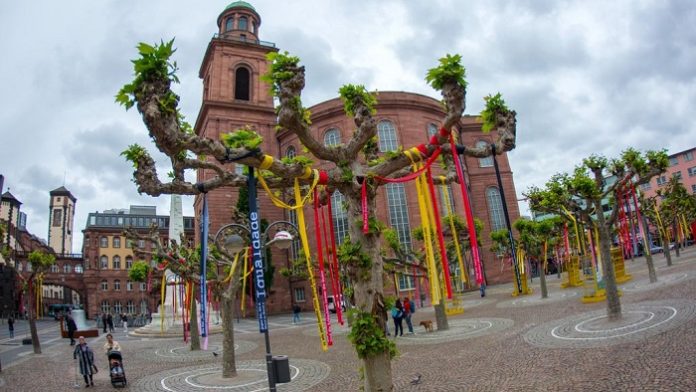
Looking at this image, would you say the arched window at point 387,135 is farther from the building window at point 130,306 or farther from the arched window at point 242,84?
the building window at point 130,306

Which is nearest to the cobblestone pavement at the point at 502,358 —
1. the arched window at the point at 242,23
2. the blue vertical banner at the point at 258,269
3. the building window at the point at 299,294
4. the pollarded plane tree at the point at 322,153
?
the pollarded plane tree at the point at 322,153

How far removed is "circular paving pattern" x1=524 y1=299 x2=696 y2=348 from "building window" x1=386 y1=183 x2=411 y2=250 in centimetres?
2412

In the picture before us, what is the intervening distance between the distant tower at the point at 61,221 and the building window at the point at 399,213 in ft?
280

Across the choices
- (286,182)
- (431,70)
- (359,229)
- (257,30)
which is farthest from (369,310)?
(257,30)

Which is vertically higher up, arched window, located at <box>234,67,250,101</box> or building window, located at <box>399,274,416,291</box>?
arched window, located at <box>234,67,250,101</box>

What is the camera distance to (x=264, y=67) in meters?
49.2

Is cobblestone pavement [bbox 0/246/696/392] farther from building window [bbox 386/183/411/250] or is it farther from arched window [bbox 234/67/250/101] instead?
arched window [bbox 234/67/250/101]

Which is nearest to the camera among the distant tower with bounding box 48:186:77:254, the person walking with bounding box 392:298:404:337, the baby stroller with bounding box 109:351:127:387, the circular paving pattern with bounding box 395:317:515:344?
the baby stroller with bounding box 109:351:127:387

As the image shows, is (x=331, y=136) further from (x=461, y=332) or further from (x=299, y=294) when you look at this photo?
(x=461, y=332)

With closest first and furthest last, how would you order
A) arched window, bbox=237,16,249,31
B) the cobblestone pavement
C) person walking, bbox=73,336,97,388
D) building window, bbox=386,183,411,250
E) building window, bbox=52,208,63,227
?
the cobblestone pavement
person walking, bbox=73,336,97,388
building window, bbox=386,183,411,250
arched window, bbox=237,16,249,31
building window, bbox=52,208,63,227

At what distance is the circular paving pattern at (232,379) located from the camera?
12008 millimetres

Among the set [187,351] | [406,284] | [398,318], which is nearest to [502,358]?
[398,318]

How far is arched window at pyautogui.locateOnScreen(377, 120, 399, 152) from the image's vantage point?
4181 centimetres

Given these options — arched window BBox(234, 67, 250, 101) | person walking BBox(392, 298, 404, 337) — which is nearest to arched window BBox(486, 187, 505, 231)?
arched window BBox(234, 67, 250, 101)
